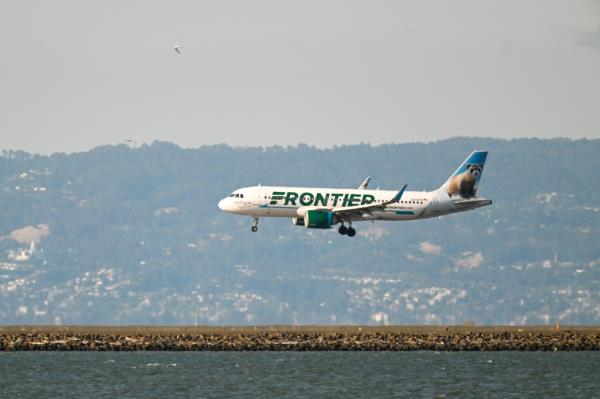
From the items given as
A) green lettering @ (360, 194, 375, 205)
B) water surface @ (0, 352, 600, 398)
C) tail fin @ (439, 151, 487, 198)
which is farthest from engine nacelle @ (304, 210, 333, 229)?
tail fin @ (439, 151, 487, 198)

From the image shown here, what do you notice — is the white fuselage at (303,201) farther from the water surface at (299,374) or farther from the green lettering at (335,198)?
the water surface at (299,374)

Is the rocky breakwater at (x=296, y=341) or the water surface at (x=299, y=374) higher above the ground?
the rocky breakwater at (x=296, y=341)

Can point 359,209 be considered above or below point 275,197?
below

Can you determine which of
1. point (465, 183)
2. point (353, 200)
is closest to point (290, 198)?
point (353, 200)

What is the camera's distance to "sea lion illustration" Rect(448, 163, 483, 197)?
123 m

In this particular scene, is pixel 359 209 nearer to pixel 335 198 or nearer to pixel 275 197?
pixel 335 198

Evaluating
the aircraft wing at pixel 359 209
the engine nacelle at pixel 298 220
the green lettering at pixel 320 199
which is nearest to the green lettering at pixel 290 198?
the engine nacelle at pixel 298 220

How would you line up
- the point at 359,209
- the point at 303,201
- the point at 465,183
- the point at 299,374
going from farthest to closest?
the point at 465,183, the point at 303,201, the point at 359,209, the point at 299,374

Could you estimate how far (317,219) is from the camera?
11412 cm

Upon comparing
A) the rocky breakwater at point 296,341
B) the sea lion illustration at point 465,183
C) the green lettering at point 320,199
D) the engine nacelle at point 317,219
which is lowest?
the rocky breakwater at point 296,341

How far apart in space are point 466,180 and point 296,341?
24.5m

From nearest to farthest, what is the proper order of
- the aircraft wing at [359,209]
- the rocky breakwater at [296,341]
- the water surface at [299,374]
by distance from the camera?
the water surface at [299,374] → the rocky breakwater at [296,341] → the aircraft wing at [359,209]

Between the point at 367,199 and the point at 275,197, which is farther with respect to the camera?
the point at 367,199

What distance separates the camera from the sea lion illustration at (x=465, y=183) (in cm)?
12325
